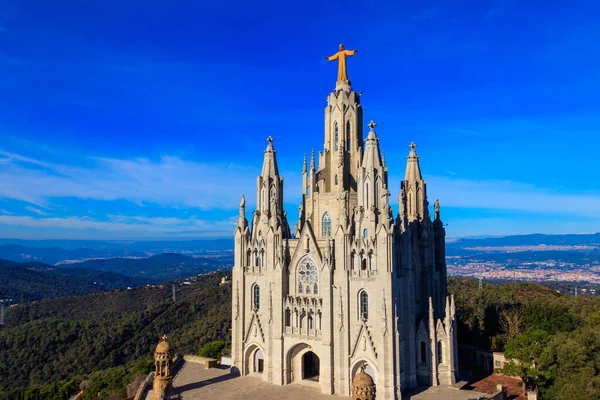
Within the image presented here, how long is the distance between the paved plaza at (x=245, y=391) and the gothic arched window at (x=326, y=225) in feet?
31.8

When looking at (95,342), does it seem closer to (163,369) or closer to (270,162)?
(163,369)

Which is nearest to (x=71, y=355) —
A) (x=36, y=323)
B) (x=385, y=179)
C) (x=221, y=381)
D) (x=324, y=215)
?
(x=36, y=323)

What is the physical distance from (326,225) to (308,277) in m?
3.73

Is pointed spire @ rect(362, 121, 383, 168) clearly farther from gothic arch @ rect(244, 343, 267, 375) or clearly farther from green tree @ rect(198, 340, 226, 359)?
green tree @ rect(198, 340, 226, 359)

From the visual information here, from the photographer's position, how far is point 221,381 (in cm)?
3403

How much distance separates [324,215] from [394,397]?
11915mm

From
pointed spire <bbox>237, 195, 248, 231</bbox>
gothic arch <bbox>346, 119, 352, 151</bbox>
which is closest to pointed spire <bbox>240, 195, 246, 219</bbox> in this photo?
pointed spire <bbox>237, 195, 248, 231</bbox>

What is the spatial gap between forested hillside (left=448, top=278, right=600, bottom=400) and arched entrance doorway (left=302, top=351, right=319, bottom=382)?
12.3 meters

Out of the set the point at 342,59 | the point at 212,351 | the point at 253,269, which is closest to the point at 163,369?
the point at 253,269

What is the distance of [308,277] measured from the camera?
3266cm

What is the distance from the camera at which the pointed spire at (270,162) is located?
35.3 meters

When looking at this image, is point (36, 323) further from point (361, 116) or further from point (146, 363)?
point (361, 116)

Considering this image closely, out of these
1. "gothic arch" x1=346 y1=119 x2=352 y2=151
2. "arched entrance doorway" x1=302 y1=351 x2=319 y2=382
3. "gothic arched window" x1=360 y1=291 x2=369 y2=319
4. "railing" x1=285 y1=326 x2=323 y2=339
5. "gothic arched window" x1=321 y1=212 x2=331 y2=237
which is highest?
"gothic arch" x1=346 y1=119 x2=352 y2=151

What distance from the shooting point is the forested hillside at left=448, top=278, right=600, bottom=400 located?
31.1 m
